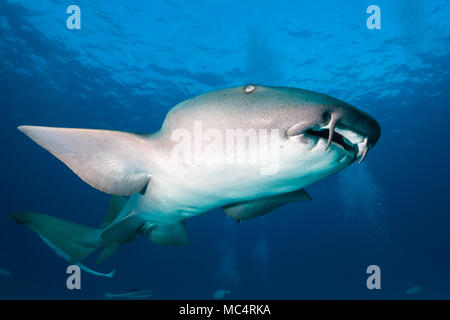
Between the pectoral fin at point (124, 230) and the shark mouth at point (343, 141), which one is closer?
the shark mouth at point (343, 141)

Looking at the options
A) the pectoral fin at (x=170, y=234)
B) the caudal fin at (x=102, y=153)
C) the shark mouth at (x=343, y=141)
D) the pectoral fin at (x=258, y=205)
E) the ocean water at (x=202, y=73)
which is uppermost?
the ocean water at (x=202, y=73)

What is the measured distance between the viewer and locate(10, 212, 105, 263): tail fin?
443cm

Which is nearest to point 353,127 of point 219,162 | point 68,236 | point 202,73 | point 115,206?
point 219,162

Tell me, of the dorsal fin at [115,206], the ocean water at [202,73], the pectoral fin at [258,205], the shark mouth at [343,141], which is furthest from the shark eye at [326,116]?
the ocean water at [202,73]

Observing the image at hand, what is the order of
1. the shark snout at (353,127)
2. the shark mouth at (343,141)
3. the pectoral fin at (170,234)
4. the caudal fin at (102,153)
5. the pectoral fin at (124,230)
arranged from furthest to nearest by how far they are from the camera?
the pectoral fin at (170,234)
the pectoral fin at (124,230)
the caudal fin at (102,153)
the shark mouth at (343,141)
the shark snout at (353,127)

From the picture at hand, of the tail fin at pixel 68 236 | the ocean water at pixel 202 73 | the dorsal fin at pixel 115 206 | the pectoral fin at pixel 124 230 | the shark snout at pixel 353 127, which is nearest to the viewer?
the shark snout at pixel 353 127

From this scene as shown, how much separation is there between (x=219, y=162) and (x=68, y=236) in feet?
12.5

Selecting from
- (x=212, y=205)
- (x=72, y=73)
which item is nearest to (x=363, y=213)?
(x=72, y=73)

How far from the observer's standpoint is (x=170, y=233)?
4.73m

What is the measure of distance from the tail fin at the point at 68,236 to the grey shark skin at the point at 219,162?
0.41 m

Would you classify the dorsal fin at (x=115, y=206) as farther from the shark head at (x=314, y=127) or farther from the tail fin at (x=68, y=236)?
the shark head at (x=314, y=127)

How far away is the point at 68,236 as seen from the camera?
4.57 m

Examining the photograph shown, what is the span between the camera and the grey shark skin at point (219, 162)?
73.7 inches
